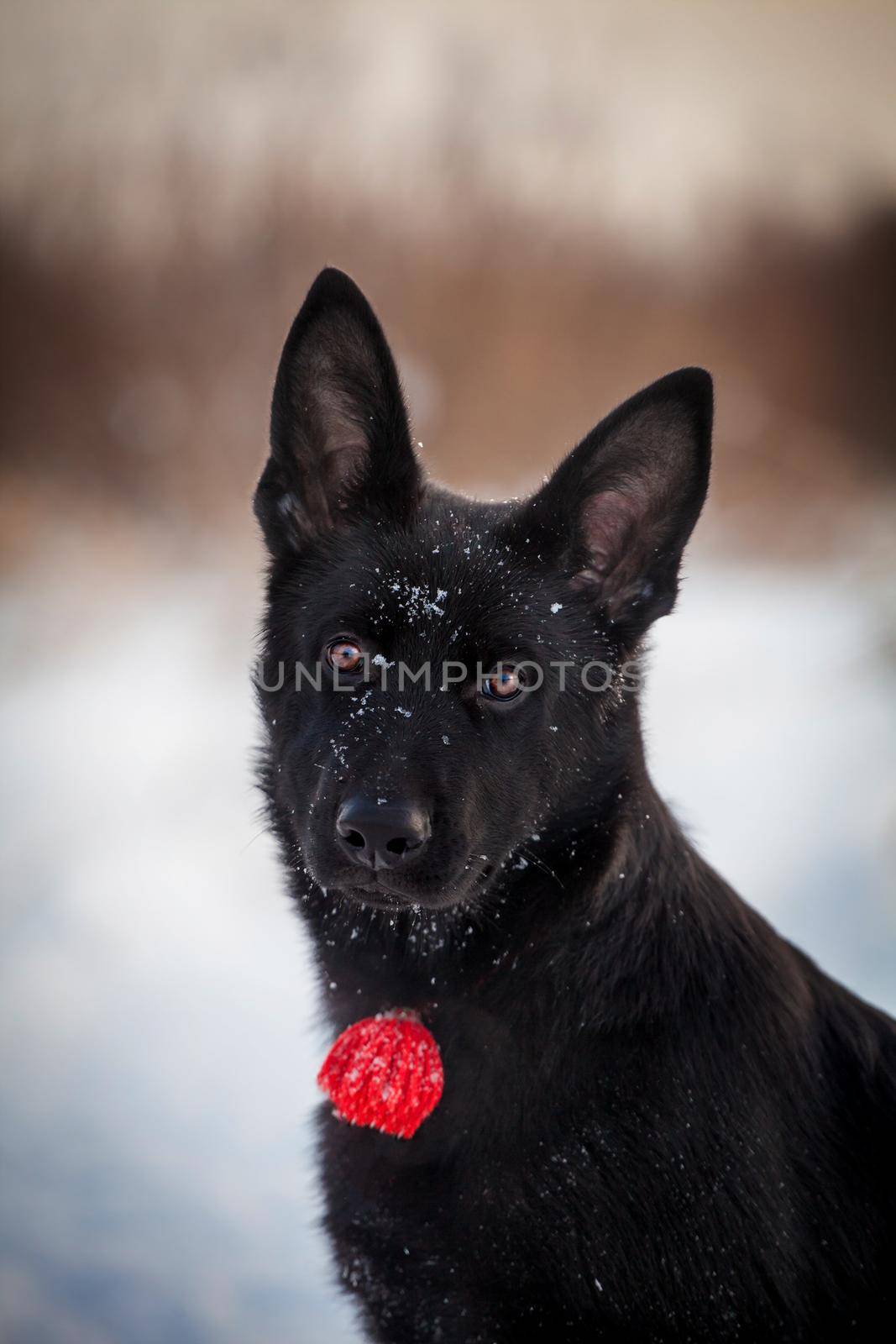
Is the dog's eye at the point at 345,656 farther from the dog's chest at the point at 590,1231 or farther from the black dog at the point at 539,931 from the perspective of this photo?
the dog's chest at the point at 590,1231

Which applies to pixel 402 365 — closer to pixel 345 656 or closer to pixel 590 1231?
pixel 345 656

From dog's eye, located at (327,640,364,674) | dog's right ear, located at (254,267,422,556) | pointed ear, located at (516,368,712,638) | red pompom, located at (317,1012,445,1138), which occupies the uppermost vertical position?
dog's right ear, located at (254,267,422,556)

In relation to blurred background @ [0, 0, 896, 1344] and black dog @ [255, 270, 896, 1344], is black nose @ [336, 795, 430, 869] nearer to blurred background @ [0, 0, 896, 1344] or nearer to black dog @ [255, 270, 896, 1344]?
black dog @ [255, 270, 896, 1344]

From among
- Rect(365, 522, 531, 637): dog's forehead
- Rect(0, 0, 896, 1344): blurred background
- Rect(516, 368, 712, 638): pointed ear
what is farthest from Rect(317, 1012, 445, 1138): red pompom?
Rect(0, 0, 896, 1344): blurred background

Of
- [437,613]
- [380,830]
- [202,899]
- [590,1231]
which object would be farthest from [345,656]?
[202,899]

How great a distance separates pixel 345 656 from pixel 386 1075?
73cm

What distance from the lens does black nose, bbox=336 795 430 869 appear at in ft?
4.62

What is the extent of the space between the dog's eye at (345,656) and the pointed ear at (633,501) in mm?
379

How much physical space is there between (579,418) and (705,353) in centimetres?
70

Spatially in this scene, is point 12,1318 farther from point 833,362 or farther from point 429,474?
Result: point 833,362

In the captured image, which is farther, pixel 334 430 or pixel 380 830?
pixel 334 430

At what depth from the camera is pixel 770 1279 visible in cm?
154

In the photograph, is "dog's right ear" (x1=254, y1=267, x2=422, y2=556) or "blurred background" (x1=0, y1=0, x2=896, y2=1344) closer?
"dog's right ear" (x1=254, y1=267, x2=422, y2=556)

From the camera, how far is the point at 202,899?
143 inches
